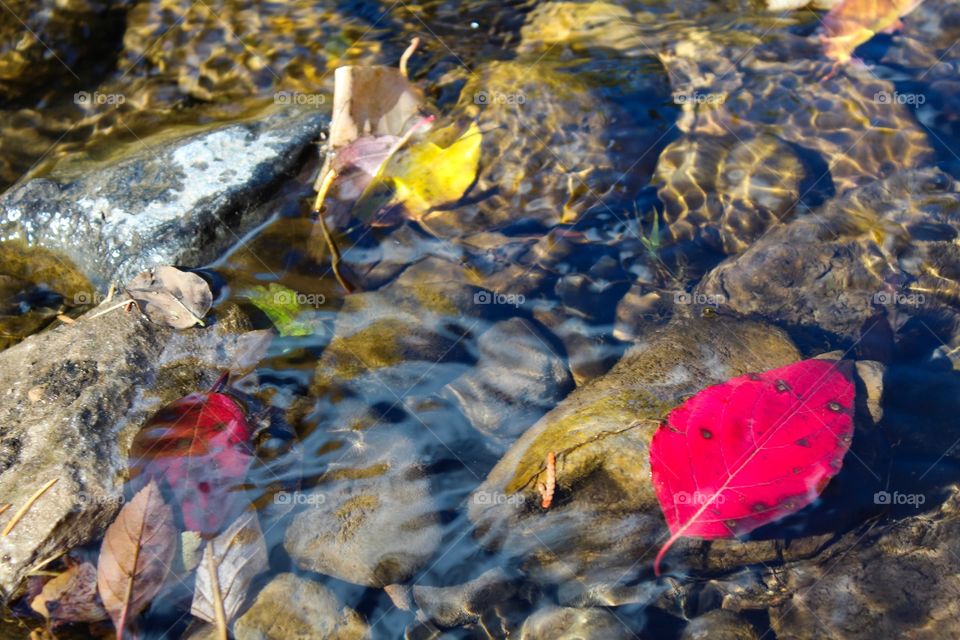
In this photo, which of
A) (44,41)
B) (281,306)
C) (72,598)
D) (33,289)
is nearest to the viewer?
(72,598)

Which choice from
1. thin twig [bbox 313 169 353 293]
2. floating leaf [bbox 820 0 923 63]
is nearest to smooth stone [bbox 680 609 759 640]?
thin twig [bbox 313 169 353 293]

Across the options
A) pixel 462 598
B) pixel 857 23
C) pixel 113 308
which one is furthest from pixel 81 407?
pixel 857 23

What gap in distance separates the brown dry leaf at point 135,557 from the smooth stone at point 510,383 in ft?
4.25

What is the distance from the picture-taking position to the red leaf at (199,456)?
297 centimetres

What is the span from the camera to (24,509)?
279 centimetres

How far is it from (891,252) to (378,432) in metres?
2.63

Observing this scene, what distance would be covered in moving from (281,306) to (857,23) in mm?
3874

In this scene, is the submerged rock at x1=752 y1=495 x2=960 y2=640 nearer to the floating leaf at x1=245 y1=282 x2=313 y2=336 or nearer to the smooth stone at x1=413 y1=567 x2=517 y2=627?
the smooth stone at x1=413 y1=567 x2=517 y2=627

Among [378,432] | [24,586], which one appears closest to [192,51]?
[378,432]

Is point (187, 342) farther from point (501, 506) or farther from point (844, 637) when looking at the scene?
point (844, 637)

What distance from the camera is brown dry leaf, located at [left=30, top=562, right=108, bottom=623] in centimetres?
274

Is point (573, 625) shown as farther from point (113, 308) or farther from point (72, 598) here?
point (113, 308)

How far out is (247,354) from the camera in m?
3.48

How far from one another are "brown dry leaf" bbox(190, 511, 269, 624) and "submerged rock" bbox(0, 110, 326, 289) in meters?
1.49
